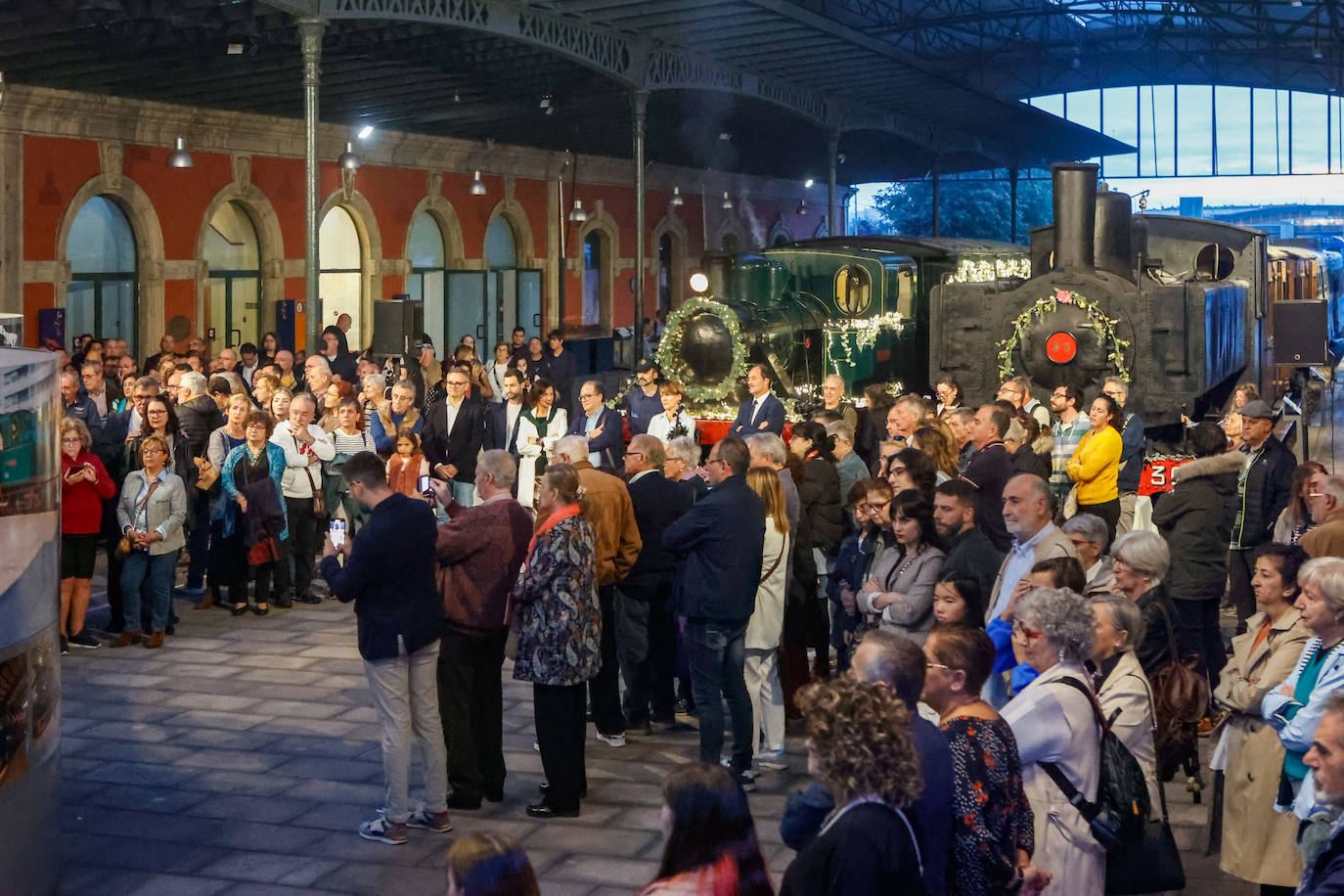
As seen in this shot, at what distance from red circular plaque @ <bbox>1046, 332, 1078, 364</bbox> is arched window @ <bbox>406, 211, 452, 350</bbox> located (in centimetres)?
1399

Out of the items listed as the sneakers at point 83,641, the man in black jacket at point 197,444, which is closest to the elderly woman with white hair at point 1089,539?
the sneakers at point 83,641

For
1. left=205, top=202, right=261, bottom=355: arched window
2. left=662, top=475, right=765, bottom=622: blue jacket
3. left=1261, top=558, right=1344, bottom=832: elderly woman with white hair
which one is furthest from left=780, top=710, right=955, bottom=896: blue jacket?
left=205, top=202, right=261, bottom=355: arched window

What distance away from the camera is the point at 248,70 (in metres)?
19.0

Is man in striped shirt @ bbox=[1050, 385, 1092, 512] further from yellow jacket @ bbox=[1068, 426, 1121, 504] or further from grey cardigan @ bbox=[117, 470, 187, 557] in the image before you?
grey cardigan @ bbox=[117, 470, 187, 557]

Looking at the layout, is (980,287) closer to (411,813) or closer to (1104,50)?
(411,813)

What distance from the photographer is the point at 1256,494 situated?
9.45 metres

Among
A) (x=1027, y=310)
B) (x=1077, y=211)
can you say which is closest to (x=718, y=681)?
(x=1027, y=310)

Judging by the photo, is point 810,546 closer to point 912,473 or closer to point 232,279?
point 912,473

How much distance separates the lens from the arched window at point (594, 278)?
32.8 metres

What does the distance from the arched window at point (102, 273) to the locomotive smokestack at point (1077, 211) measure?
11.2m

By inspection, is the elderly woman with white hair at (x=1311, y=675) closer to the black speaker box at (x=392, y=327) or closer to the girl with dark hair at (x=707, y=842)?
the girl with dark hair at (x=707, y=842)

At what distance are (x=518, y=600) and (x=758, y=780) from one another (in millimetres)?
1496

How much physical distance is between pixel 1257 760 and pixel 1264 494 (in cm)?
418

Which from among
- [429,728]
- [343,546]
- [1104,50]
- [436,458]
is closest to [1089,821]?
[429,728]
